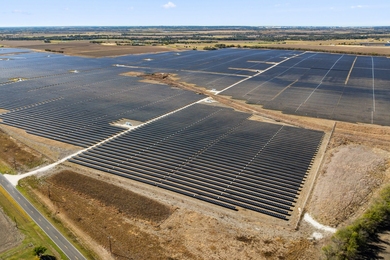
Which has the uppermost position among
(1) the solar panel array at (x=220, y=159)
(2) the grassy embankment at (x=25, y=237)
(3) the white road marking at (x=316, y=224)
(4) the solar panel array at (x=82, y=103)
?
(4) the solar panel array at (x=82, y=103)

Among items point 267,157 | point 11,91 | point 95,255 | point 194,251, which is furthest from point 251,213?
point 11,91

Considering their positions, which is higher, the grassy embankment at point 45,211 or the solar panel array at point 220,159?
the solar panel array at point 220,159

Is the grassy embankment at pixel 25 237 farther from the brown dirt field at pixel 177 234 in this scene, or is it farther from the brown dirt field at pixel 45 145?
the brown dirt field at pixel 45 145

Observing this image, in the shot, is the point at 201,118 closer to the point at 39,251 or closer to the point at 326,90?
the point at 39,251

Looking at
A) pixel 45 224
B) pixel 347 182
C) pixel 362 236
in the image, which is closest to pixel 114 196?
pixel 45 224

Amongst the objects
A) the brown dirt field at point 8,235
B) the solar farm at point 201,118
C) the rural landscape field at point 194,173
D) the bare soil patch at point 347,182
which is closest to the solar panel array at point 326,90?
the solar farm at point 201,118

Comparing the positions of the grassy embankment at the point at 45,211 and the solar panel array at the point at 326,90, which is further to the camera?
the solar panel array at the point at 326,90
